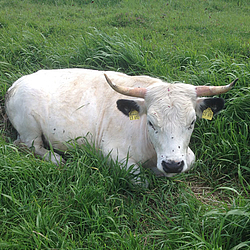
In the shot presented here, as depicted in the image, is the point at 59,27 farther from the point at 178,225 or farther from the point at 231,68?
the point at 178,225


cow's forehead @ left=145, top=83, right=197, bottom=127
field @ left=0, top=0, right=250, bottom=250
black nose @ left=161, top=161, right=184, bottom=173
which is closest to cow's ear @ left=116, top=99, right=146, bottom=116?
cow's forehead @ left=145, top=83, right=197, bottom=127

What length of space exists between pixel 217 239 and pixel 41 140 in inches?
109

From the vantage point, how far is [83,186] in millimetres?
3088

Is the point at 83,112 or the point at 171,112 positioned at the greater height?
the point at 171,112

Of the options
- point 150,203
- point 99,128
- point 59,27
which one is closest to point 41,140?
point 99,128

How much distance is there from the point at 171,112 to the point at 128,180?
0.93 meters

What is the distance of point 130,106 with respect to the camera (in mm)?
3564

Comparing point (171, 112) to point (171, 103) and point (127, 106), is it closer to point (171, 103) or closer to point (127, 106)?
point (171, 103)

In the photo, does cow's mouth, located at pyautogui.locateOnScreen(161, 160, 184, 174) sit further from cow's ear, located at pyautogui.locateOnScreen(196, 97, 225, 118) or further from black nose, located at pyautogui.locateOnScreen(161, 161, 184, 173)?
cow's ear, located at pyautogui.locateOnScreen(196, 97, 225, 118)

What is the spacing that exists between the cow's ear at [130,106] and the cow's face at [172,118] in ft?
0.04

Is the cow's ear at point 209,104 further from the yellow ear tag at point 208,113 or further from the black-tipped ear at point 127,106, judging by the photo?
the black-tipped ear at point 127,106

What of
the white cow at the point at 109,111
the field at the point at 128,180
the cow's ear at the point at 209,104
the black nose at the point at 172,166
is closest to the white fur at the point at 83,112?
the white cow at the point at 109,111

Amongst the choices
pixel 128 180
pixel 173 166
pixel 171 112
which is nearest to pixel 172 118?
pixel 171 112

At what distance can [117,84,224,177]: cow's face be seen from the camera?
119 inches
